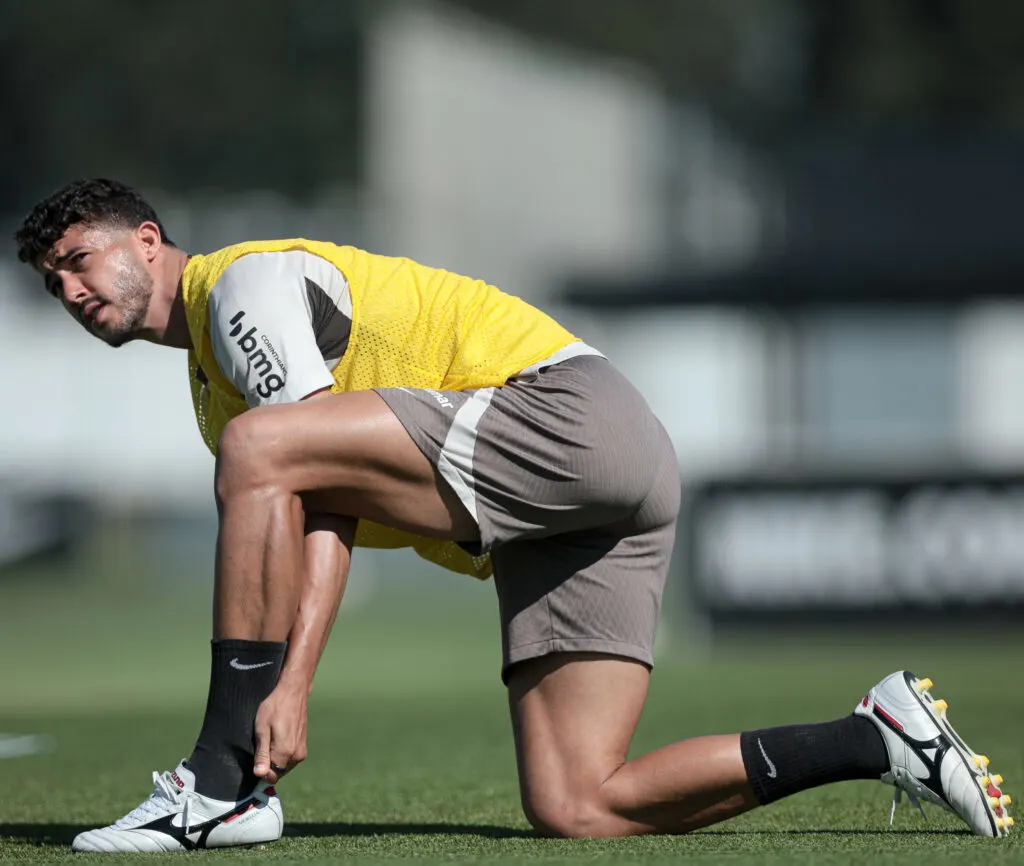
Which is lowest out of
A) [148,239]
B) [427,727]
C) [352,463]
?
[427,727]

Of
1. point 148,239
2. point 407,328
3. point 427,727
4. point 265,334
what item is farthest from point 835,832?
point 427,727

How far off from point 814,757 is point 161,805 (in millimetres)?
1626

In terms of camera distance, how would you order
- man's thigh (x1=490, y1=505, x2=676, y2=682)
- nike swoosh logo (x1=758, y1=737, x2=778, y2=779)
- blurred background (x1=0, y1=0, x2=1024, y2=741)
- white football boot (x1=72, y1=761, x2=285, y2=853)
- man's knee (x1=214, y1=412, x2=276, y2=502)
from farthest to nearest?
1. blurred background (x1=0, y1=0, x2=1024, y2=741)
2. man's thigh (x1=490, y1=505, x2=676, y2=682)
3. nike swoosh logo (x1=758, y1=737, x2=778, y2=779)
4. white football boot (x1=72, y1=761, x2=285, y2=853)
5. man's knee (x1=214, y1=412, x2=276, y2=502)

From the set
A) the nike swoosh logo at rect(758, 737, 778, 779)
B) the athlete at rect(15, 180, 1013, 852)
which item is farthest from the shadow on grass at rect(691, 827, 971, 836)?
the nike swoosh logo at rect(758, 737, 778, 779)

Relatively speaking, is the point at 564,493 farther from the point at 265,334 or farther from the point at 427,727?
the point at 427,727

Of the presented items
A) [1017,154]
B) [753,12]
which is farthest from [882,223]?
[753,12]

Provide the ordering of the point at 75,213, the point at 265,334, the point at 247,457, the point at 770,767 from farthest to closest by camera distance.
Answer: the point at 75,213 → the point at 770,767 → the point at 265,334 → the point at 247,457

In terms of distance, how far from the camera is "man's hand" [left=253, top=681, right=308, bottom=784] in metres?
4.35

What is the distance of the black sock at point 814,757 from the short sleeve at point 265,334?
4.75 feet

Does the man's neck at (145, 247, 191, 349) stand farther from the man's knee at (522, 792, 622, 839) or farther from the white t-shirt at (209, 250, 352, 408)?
the man's knee at (522, 792, 622, 839)

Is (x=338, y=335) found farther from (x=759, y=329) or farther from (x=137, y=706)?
(x=759, y=329)

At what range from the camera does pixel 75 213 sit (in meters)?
4.72

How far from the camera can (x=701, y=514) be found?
13.3m

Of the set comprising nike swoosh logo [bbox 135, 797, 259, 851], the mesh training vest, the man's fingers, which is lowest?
nike swoosh logo [bbox 135, 797, 259, 851]
